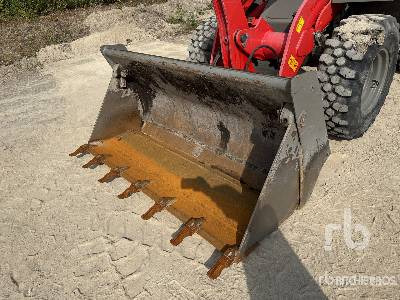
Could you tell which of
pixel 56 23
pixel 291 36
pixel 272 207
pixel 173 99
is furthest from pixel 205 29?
pixel 56 23

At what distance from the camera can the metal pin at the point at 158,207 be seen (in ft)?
8.96

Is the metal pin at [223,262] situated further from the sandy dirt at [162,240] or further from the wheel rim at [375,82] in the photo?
the wheel rim at [375,82]

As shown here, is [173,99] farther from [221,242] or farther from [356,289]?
[356,289]

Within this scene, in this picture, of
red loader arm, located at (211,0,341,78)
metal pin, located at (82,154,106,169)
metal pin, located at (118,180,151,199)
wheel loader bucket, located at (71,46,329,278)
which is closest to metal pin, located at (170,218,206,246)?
wheel loader bucket, located at (71,46,329,278)

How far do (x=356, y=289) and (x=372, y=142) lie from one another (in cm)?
174

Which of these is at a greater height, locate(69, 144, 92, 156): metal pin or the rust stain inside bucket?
the rust stain inside bucket

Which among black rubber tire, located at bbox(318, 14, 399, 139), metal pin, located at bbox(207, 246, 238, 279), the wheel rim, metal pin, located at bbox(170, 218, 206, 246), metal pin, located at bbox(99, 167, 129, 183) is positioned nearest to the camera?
metal pin, located at bbox(207, 246, 238, 279)

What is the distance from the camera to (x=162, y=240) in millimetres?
2639

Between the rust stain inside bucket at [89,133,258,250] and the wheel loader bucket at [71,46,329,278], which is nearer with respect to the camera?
the wheel loader bucket at [71,46,329,278]

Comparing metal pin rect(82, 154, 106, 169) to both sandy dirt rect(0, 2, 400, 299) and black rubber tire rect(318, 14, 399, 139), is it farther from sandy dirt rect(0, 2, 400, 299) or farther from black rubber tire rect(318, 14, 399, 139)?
black rubber tire rect(318, 14, 399, 139)

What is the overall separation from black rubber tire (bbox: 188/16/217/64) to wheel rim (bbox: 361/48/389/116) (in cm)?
180

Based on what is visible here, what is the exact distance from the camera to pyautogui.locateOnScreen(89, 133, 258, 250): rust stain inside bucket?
98.7 inches

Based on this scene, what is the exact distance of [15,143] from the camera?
434cm

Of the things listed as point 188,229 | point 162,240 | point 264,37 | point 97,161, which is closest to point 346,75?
point 264,37
